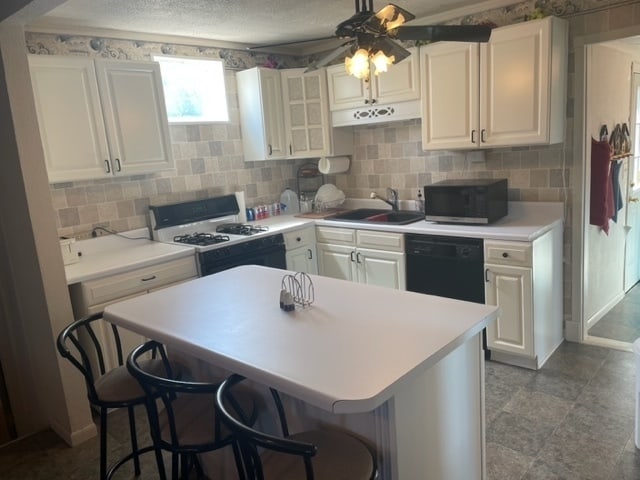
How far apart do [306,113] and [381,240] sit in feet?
4.45

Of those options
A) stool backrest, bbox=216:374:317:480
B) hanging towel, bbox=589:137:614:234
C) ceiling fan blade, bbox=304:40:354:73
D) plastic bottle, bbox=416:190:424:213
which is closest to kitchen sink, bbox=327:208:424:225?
plastic bottle, bbox=416:190:424:213

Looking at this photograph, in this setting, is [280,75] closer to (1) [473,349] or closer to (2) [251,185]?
(2) [251,185]

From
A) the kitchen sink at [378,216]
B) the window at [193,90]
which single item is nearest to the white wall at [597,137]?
the kitchen sink at [378,216]

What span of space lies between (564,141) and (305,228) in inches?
80.2

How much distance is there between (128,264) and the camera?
120 inches

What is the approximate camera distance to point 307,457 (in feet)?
4.03

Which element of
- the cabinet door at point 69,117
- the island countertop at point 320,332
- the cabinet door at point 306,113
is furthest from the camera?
the cabinet door at point 306,113

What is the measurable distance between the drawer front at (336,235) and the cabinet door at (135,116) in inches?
53.0

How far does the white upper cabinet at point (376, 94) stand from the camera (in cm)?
365

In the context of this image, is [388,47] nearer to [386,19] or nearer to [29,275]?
[386,19]

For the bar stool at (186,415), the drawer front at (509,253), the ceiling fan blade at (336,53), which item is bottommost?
the bar stool at (186,415)

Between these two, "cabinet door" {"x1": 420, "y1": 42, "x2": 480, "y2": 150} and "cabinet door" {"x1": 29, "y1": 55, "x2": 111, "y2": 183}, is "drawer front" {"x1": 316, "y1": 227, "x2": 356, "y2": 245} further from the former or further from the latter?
"cabinet door" {"x1": 29, "y1": 55, "x2": 111, "y2": 183}

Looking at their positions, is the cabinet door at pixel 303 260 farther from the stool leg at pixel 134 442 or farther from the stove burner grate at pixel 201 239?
the stool leg at pixel 134 442

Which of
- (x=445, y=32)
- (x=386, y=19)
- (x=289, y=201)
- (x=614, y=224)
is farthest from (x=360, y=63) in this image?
(x=614, y=224)
